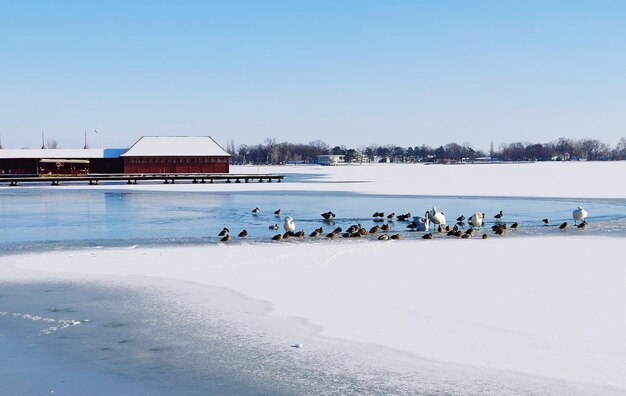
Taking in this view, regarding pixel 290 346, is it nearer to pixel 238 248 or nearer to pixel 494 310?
pixel 494 310

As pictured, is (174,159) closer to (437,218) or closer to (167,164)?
(167,164)

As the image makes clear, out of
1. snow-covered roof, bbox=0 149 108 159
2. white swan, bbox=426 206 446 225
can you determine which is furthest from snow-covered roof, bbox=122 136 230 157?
white swan, bbox=426 206 446 225

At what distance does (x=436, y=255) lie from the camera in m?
14.6

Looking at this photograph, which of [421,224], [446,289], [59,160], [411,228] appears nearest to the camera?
[446,289]

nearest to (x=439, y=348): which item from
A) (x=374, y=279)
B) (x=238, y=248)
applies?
(x=374, y=279)

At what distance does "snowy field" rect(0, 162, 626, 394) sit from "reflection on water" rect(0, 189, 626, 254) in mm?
2484

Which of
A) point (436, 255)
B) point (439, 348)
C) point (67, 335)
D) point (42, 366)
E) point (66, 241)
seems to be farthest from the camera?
point (66, 241)

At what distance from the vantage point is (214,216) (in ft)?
84.3

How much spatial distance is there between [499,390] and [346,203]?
86.3 ft

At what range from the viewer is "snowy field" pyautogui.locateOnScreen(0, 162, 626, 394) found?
7.23 m

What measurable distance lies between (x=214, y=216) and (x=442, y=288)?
635 inches

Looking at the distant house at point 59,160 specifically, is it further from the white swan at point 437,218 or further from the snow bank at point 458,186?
the white swan at point 437,218

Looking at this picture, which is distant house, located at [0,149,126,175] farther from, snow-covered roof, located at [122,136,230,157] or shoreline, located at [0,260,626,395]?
shoreline, located at [0,260,626,395]

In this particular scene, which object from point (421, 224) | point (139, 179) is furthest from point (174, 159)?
point (421, 224)
